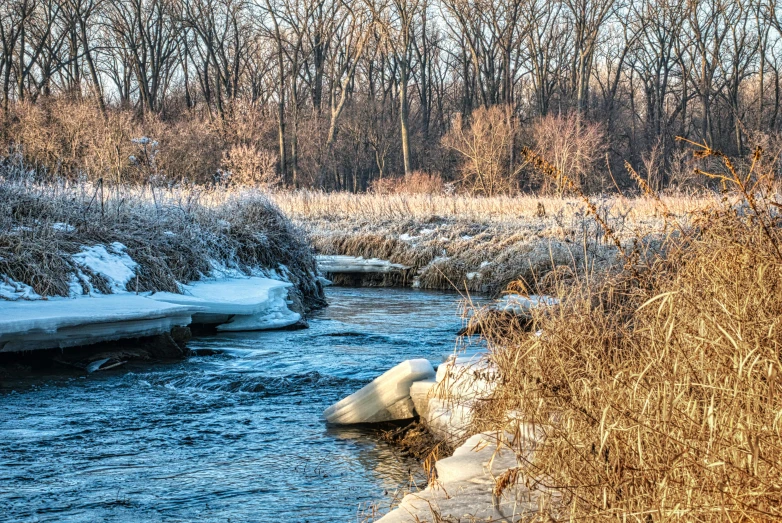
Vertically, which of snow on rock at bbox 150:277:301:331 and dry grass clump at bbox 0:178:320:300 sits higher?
dry grass clump at bbox 0:178:320:300

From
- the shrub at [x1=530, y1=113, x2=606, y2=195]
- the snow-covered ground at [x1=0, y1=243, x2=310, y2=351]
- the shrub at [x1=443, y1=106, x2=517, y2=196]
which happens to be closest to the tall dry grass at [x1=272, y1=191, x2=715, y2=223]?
the shrub at [x1=443, y1=106, x2=517, y2=196]

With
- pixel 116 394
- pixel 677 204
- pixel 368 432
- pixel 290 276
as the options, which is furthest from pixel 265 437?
pixel 677 204

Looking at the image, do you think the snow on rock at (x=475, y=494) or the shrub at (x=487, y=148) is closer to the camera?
the snow on rock at (x=475, y=494)

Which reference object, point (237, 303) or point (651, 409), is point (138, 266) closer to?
point (237, 303)

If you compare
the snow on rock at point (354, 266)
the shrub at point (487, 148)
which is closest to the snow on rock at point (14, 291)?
the snow on rock at point (354, 266)

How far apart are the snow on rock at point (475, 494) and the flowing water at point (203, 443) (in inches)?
10.8

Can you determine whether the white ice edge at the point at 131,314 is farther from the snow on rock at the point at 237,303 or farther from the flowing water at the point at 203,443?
the flowing water at the point at 203,443

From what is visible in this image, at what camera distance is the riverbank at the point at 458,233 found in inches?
524

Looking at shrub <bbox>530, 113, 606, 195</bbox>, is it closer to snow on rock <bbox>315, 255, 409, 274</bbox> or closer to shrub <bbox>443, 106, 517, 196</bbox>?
shrub <bbox>443, 106, 517, 196</bbox>

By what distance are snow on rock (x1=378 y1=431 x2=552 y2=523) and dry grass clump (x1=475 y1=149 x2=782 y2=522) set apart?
0.09 metres

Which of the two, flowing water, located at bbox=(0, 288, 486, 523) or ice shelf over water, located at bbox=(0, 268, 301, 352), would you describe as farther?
ice shelf over water, located at bbox=(0, 268, 301, 352)

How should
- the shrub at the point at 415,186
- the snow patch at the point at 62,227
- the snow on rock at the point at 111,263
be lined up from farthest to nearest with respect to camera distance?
1. the shrub at the point at 415,186
2. the snow patch at the point at 62,227
3. the snow on rock at the point at 111,263

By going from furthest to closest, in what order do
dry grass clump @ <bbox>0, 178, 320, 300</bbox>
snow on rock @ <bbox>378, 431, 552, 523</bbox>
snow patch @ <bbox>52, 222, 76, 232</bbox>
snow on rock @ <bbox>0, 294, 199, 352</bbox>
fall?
snow patch @ <bbox>52, 222, 76, 232</bbox> < dry grass clump @ <bbox>0, 178, 320, 300</bbox> < snow on rock @ <bbox>0, 294, 199, 352</bbox> < snow on rock @ <bbox>378, 431, 552, 523</bbox>

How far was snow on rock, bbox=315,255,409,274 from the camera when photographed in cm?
1484
